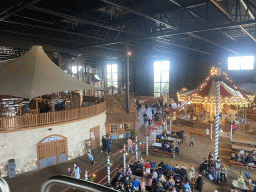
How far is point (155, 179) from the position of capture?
973 cm

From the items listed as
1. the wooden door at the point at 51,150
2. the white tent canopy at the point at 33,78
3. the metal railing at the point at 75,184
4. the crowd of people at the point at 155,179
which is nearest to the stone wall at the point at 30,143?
the wooden door at the point at 51,150

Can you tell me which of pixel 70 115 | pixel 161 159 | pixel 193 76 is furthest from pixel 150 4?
pixel 193 76

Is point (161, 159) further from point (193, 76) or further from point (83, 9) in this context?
point (193, 76)

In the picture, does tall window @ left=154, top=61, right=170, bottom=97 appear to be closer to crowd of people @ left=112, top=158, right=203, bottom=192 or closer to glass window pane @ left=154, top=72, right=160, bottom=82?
glass window pane @ left=154, top=72, right=160, bottom=82

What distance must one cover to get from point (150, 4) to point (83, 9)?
4.10 m

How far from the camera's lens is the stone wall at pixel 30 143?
1109 centimetres

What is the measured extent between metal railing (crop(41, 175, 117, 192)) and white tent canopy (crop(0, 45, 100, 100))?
665cm

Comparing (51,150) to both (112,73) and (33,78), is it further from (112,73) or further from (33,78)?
(112,73)

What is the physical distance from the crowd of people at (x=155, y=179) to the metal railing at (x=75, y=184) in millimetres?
8590

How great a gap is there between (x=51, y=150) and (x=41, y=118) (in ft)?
7.28

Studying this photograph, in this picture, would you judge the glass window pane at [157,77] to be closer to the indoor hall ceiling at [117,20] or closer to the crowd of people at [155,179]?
the indoor hall ceiling at [117,20]

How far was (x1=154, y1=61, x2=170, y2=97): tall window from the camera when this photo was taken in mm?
34344

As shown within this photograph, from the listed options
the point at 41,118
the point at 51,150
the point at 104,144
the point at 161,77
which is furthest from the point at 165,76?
the point at 41,118

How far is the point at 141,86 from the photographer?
120 feet
